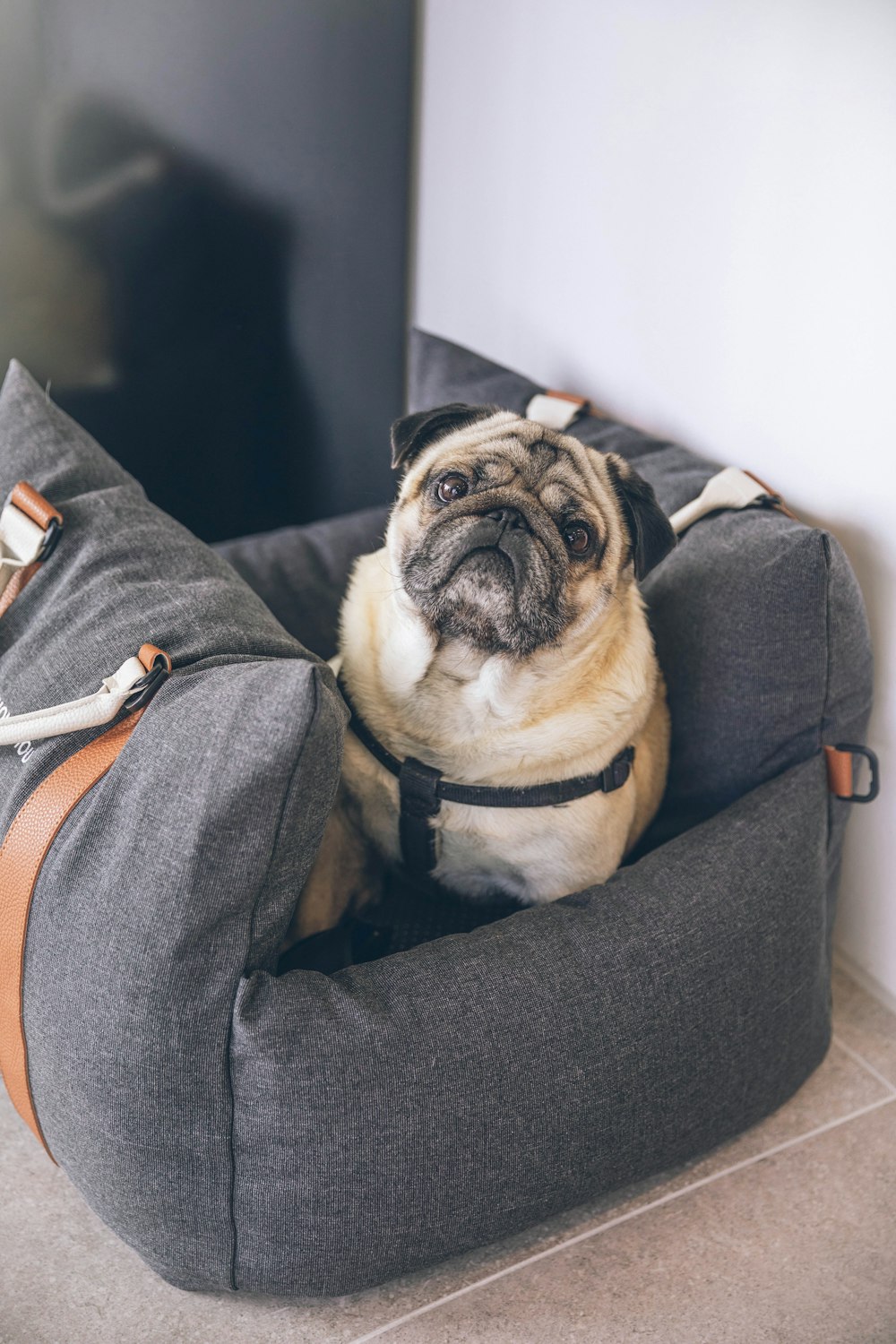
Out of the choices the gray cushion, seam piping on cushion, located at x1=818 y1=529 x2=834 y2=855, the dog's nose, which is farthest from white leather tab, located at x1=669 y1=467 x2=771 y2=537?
the gray cushion

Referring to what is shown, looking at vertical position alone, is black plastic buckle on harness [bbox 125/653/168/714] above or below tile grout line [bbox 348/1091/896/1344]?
above

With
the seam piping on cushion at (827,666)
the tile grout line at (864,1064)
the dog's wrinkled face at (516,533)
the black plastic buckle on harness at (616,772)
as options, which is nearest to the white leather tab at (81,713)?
the dog's wrinkled face at (516,533)

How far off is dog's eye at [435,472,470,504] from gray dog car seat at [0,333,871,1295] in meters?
0.27

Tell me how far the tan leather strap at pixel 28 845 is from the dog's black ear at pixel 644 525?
591 mm

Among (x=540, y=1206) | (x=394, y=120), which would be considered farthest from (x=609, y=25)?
(x=540, y=1206)

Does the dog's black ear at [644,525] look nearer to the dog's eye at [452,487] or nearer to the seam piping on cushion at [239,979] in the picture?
the dog's eye at [452,487]

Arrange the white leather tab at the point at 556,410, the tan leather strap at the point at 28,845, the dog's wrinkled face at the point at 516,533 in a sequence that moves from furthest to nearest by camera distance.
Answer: the white leather tab at the point at 556,410, the dog's wrinkled face at the point at 516,533, the tan leather strap at the point at 28,845

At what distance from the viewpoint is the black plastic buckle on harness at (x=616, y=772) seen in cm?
138

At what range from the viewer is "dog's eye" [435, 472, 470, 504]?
137 cm

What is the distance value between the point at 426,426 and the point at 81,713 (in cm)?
61

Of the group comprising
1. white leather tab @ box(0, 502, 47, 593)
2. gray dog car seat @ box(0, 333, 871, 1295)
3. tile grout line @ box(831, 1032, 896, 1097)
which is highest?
white leather tab @ box(0, 502, 47, 593)

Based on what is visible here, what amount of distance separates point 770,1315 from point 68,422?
4.81ft

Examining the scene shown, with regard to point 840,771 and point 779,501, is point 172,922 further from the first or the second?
point 779,501

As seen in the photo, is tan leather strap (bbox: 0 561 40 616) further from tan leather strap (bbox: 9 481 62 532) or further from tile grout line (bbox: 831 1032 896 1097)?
tile grout line (bbox: 831 1032 896 1097)
